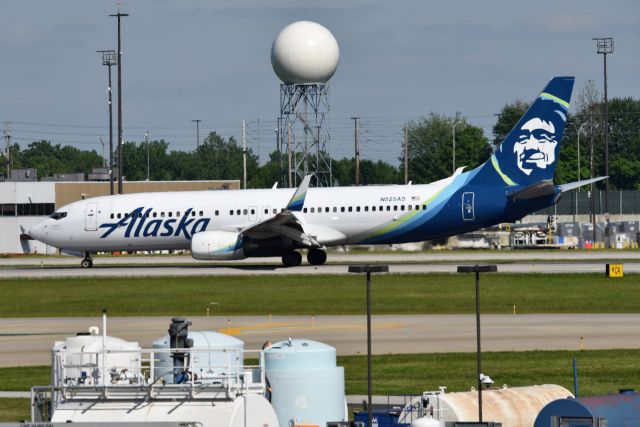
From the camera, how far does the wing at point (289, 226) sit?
7331cm

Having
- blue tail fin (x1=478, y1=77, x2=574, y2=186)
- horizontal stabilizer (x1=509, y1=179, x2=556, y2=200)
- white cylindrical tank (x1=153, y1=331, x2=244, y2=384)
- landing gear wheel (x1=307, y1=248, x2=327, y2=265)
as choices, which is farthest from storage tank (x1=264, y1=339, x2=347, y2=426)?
landing gear wheel (x1=307, y1=248, x2=327, y2=265)

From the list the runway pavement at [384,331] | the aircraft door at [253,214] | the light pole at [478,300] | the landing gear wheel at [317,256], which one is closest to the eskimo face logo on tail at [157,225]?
the aircraft door at [253,214]

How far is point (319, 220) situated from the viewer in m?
76.4

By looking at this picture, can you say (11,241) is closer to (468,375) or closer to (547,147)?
(547,147)

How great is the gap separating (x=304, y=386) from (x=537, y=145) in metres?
49.3

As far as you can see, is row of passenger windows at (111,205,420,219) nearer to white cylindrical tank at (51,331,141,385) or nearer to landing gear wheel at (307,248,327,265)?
landing gear wheel at (307,248,327,265)

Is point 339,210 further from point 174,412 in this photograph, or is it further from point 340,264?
point 174,412

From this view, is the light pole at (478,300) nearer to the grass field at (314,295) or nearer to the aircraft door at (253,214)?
the grass field at (314,295)

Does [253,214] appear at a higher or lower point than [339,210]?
lower

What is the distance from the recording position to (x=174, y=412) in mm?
21375

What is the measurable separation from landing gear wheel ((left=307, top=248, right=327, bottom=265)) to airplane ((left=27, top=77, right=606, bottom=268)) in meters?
0.06

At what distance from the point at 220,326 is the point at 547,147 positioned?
99.8 feet

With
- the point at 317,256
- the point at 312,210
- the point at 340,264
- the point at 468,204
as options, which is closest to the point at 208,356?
the point at 468,204

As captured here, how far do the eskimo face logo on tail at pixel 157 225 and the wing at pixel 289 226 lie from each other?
411cm
